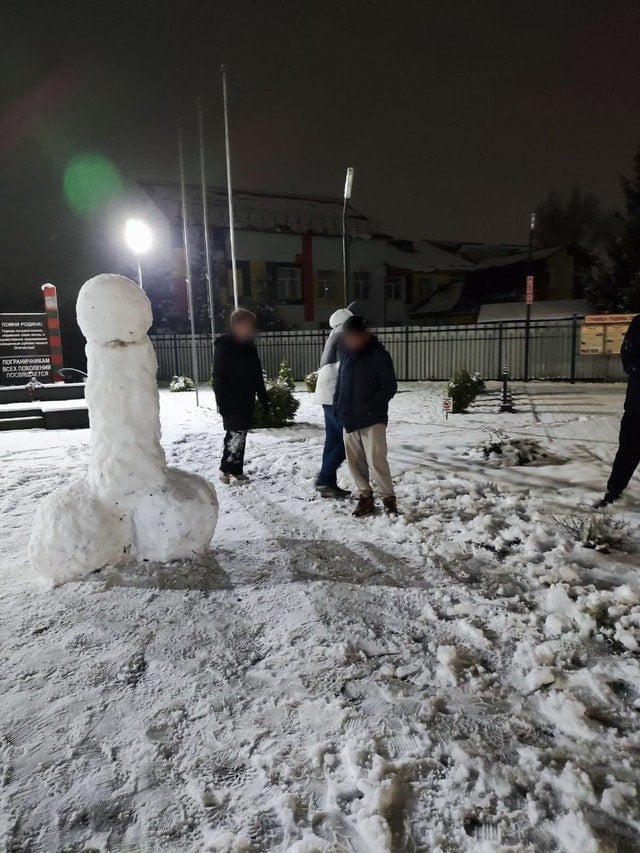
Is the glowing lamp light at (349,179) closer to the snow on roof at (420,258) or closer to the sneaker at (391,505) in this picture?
the sneaker at (391,505)

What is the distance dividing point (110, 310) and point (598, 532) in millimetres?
3774

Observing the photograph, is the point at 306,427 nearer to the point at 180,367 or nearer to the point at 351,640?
the point at 351,640

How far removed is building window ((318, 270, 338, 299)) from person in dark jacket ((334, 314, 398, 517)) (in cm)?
2535

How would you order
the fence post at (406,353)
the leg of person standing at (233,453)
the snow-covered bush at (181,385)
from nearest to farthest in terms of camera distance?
the leg of person standing at (233,453) → the snow-covered bush at (181,385) → the fence post at (406,353)

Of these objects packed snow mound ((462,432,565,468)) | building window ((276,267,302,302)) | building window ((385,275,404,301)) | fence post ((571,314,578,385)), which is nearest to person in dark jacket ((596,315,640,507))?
packed snow mound ((462,432,565,468))

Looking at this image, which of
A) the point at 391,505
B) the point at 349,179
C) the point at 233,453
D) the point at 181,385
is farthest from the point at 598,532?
the point at 181,385

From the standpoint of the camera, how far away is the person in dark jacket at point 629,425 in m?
4.14

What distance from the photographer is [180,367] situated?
2062 cm

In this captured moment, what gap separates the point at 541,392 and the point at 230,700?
44.4ft

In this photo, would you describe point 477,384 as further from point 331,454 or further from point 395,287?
point 395,287

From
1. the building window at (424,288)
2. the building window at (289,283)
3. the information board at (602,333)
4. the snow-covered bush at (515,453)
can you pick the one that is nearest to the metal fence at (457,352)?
the information board at (602,333)

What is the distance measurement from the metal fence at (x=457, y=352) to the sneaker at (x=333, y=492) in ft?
43.2

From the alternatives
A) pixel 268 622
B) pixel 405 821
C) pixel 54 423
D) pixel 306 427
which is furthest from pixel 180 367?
pixel 405 821

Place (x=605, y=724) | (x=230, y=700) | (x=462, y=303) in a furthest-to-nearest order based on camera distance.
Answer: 1. (x=462, y=303)
2. (x=230, y=700)
3. (x=605, y=724)
